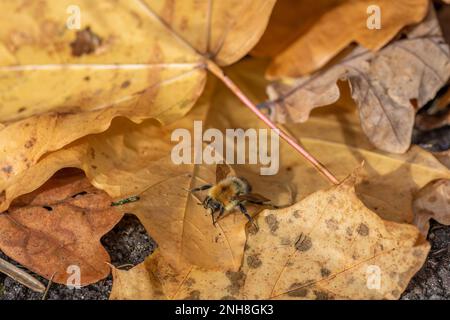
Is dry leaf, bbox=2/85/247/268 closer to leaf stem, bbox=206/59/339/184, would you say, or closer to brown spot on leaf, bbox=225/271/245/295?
brown spot on leaf, bbox=225/271/245/295

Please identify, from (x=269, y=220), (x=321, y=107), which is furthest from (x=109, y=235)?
(x=321, y=107)

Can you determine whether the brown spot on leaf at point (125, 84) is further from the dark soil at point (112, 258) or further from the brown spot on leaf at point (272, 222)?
the brown spot on leaf at point (272, 222)

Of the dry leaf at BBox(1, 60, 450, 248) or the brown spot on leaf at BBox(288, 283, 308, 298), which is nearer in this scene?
the brown spot on leaf at BBox(288, 283, 308, 298)

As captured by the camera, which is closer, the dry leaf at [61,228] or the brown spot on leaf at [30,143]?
the dry leaf at [61,228]

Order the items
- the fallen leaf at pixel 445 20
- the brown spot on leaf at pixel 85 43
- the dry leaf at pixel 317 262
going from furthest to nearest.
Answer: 1. the fallen leaf at pixel 445 20
2. the brown spot on leaf at pixel 85 43
3. the dry leaf at pixel 317 262

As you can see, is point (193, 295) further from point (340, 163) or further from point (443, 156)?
point (443, 156)

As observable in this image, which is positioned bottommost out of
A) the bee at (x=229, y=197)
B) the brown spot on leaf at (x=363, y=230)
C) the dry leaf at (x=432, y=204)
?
the dry leaf at (x=432, y=204)

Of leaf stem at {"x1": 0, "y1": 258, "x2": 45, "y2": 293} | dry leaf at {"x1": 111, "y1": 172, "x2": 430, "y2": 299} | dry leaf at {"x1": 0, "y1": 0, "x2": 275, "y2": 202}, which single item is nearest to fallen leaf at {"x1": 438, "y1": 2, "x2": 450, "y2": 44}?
dry leaf at {"x1": 0, "y1": 0, "x2": 275, "y2": 202}

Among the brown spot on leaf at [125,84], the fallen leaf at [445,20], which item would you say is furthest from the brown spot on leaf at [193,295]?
the fallen leaf at [445,20]
